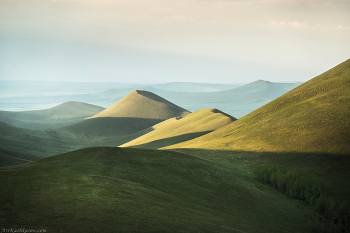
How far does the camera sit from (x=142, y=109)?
167m

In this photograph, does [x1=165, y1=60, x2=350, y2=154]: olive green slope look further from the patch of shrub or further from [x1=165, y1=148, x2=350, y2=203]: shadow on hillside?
the patch of shrub

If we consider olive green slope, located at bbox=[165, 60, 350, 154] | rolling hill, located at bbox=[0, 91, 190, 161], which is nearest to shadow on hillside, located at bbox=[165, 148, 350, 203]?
olive green slope, located at bbox=[165, 60, 350, 154]

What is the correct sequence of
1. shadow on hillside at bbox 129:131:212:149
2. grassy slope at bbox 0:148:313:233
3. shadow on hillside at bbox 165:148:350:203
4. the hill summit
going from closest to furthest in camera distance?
grassy slope at bbox 0:148:313:233
shadow on hillside at bbox 165:148:350:203
shadow on hillside at bbox 129:131:212:149
the hill summit

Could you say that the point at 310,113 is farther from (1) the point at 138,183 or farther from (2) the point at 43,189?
(2) the point at 43,189

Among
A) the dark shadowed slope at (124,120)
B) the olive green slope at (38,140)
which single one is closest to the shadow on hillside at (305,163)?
the olive green slope at (38,140)

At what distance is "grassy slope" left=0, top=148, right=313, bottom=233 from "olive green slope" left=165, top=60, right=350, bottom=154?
1226cm

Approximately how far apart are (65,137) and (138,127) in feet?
129

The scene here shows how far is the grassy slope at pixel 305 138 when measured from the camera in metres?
32.1

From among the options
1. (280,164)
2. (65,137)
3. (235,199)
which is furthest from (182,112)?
(235,199)

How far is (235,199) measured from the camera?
931 inches

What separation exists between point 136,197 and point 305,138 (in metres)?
30.2

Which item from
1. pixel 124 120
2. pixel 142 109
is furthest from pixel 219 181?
pixel 142 109

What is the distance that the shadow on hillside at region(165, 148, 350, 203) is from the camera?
29.0 meters

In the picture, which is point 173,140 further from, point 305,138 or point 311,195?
point 311,195
